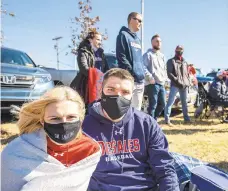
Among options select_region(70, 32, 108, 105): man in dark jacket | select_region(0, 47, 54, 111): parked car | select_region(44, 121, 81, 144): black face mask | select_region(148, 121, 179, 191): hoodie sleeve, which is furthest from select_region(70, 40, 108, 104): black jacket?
select_region(44, 121, 81, 144): black face mask

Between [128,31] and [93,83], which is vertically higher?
[128,31]

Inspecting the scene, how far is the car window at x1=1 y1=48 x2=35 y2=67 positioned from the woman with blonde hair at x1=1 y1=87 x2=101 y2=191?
16.0ft

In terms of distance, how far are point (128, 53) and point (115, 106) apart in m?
2.29

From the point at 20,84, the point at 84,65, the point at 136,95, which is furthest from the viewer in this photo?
the point at 20,84

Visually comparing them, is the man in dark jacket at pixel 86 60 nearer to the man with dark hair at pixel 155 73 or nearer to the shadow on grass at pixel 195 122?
the man with dark hair at pixel 155 73

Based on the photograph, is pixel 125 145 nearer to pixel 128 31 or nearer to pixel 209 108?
pixel 128 31

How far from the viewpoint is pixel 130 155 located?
197 cm

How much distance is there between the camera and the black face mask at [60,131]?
1663mm

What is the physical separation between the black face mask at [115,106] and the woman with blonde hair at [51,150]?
25 centimetres

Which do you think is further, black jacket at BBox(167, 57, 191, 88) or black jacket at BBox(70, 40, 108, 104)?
black jacket at BBox(167, 57, 191, 88)

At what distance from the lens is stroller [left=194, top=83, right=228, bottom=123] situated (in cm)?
724

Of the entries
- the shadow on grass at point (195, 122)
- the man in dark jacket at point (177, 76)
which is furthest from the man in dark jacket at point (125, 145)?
the shadow on grass at point (195, 122)

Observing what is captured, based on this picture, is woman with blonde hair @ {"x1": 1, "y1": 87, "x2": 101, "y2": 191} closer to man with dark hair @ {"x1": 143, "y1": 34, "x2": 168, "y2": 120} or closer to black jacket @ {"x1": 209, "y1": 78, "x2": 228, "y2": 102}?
man with dark hair @ {"x1": 143, "y1": 34, "x2": 168, "y2": 120}

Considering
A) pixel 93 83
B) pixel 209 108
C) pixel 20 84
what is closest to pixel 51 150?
pixel 93 83
